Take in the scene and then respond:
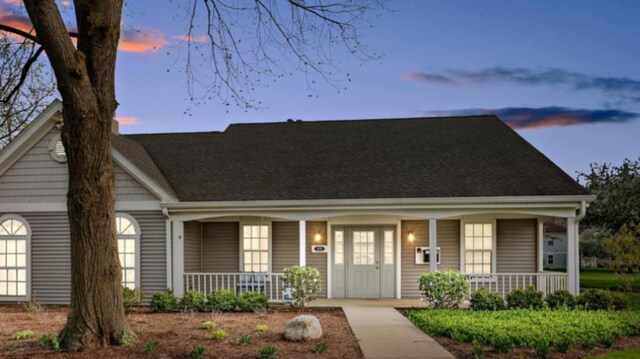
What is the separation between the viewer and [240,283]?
16094 mm

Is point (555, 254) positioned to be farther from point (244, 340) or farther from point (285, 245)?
point (244, 340)

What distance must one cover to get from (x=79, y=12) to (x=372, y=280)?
1055 centimetres

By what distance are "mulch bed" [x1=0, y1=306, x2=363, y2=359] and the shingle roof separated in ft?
11.4

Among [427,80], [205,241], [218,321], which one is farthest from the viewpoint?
[427,80]

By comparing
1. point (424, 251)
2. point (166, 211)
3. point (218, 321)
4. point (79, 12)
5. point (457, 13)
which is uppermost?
point (457, 13)

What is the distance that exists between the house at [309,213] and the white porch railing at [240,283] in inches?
2.4

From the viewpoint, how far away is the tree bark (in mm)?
9859

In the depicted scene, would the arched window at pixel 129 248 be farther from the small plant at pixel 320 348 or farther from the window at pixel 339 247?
the small plant at pixel 320 348

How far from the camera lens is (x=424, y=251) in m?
17.2

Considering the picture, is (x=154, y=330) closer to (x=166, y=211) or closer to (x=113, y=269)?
(x=113, y=269)

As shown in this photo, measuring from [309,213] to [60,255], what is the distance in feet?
21.7

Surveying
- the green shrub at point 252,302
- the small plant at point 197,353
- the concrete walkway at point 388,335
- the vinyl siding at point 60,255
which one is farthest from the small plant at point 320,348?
the vinyl siding at point 60,255

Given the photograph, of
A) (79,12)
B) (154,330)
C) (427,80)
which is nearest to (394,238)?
(427,80)

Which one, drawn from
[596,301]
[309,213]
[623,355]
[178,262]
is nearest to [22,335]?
[178,262]
